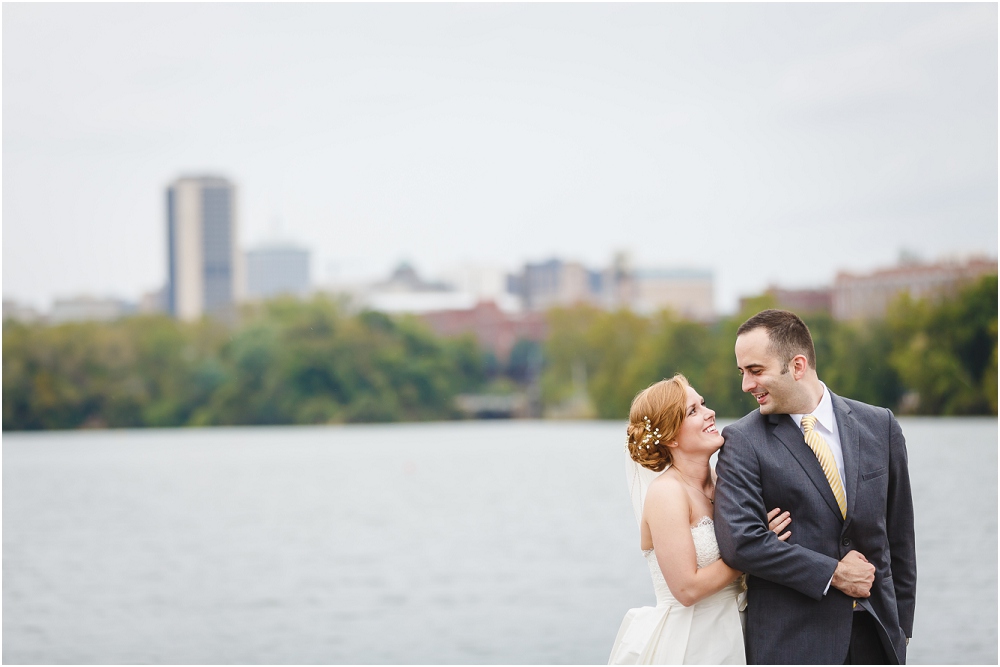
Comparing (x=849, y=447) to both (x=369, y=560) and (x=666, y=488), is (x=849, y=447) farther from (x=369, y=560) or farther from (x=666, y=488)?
(x=369, y=560)

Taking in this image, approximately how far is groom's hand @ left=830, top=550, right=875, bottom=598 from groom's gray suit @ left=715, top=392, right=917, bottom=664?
0.04 metres

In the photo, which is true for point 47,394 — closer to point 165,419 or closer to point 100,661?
point 165,419

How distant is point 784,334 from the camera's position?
3748mm

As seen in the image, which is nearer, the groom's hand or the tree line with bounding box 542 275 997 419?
the groom's hand

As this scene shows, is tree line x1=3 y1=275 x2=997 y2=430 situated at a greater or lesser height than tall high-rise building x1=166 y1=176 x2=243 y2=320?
lesser

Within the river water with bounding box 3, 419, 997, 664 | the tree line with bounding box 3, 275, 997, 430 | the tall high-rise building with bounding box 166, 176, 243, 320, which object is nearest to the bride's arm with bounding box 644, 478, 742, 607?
the river water with bounding box 3, 419, 997, 664

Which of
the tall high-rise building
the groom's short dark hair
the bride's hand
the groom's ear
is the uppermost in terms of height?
the tall high-rise building

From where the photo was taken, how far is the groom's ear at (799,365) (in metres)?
3.77

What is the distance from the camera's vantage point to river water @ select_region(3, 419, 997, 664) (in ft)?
51.4

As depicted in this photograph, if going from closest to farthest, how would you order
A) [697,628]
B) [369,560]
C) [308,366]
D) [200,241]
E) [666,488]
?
[666,488] < [697,628] < [369,560] < [308,366] < [200,241]

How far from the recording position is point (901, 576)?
3.85m

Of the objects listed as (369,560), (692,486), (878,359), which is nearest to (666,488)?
(692,486)

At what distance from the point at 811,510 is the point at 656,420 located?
56 cm

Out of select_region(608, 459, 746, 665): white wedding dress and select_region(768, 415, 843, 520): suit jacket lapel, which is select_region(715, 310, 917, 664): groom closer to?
select_region(768, 415, 843, 520): suit jacket lapel
